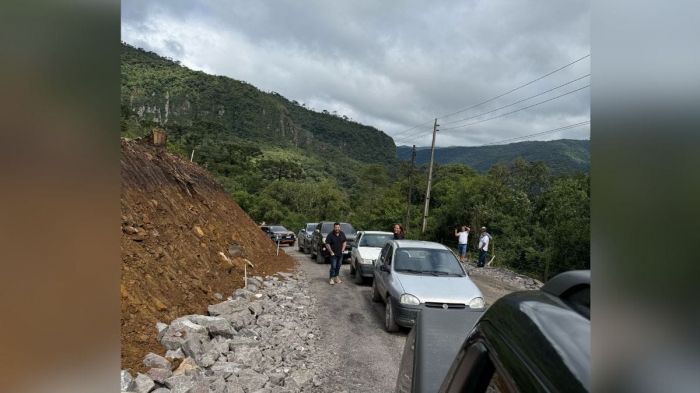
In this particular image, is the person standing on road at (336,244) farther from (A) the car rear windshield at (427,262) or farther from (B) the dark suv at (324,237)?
(B) the dark suv at (324,237)

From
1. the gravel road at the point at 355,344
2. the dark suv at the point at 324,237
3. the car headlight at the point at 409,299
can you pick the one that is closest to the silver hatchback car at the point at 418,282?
the car headlight at the point at 409,299

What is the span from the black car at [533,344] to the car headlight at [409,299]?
5.27 m

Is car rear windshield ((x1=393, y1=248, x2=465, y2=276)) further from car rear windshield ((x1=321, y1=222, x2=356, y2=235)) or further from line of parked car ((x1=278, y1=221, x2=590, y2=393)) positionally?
car rear windshield ((x1=321, y1=222, x2=356, y2=235))

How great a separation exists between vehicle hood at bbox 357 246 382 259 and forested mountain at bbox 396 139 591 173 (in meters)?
5.31

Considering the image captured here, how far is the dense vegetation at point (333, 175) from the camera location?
11710 mm

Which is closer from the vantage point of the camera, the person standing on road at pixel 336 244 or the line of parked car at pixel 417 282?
the line of parked car at pixel 417 282

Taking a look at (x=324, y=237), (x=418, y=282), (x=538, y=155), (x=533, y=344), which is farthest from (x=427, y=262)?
(x=538, y=155)

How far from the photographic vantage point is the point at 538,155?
125 feet

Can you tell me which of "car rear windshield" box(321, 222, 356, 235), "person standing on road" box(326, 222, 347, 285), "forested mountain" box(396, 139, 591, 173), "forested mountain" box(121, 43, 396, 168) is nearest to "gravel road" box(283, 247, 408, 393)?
"person standing on road" box(326, 222, 347, 285)
